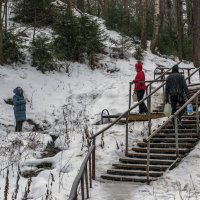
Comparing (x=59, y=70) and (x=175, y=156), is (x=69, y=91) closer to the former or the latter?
(x=59, y=70)

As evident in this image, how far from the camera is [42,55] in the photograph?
59.3 feet

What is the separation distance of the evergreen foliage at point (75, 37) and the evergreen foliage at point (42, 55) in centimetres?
122

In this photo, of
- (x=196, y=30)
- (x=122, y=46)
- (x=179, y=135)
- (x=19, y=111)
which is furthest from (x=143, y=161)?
(x=122, y=46)

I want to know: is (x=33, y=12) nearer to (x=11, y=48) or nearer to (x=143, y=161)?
(x=11, y=48)

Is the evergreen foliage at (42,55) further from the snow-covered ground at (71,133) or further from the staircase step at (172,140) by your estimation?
the staircase step at (172,140)

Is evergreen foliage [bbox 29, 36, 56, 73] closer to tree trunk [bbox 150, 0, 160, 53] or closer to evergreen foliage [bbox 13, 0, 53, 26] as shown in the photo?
evergreen foliage [bbox 13, 0, 53, 26]

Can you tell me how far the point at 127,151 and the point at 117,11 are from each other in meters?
16.4

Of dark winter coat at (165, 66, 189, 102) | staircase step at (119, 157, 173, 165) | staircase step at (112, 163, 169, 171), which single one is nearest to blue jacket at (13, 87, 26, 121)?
staircase step at (119, 157, 173, 165)

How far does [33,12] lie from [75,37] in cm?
311

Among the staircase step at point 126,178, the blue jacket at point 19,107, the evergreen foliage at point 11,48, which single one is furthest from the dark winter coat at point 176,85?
the evergreen foliage at point 11,48

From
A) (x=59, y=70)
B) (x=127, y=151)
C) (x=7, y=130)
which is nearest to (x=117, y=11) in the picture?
(x=59, y=70)

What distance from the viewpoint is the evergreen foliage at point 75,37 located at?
64.4ft

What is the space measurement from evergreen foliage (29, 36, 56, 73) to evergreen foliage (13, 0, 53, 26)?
10.3 ft

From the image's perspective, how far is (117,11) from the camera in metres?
25.5
